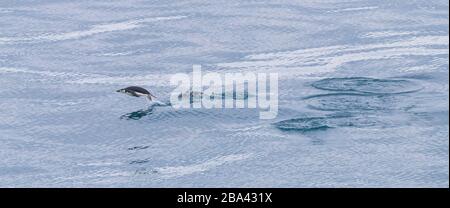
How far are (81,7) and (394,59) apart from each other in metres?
8.86

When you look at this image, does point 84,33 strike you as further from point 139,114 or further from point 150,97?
point 139,114

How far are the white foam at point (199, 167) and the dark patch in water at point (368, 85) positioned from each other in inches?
144

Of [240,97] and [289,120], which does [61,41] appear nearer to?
[240,97]

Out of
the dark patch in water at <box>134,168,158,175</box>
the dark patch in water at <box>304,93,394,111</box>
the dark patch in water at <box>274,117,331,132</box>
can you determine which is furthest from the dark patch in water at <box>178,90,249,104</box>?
the dark patch in water at <box>134,168,158,175</box>

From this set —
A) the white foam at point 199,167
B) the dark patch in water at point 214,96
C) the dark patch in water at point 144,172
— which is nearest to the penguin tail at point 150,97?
the dark patch in water at point 214,96

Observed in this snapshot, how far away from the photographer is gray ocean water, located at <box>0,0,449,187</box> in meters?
14.3

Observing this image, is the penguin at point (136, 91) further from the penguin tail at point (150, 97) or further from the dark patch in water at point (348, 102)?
the dark patch in water at point (348, 102)

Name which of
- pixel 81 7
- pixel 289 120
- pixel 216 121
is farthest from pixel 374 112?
pixel 81 7

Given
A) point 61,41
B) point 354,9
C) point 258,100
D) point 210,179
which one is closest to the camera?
point 210,179

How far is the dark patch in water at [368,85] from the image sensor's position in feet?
58.7

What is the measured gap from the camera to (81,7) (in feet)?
83.6

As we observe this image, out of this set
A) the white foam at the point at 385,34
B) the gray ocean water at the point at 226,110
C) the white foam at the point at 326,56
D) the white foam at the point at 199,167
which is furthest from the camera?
the white foam at the point at 385,34

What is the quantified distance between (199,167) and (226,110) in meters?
2.90

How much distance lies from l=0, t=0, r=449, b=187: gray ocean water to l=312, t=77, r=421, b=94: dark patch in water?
38mm
